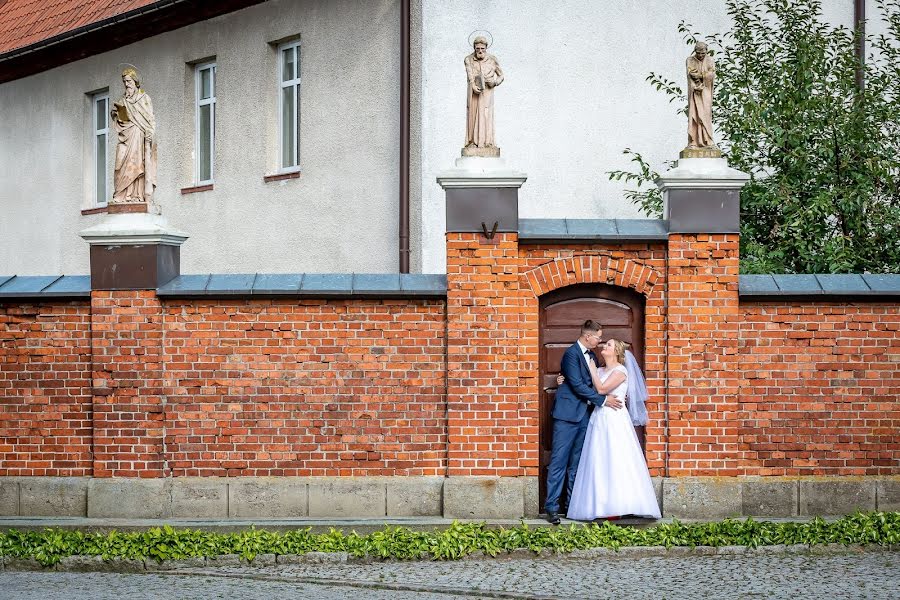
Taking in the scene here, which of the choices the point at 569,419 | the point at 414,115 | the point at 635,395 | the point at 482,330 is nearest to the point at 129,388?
the point at 482,330

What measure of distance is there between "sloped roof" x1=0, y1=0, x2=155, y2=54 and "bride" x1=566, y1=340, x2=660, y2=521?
1052cm

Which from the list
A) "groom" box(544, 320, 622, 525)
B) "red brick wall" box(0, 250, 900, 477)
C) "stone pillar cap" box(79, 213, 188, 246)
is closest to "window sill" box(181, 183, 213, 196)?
"stone pillar cap" box(79, 213, 188, 246)

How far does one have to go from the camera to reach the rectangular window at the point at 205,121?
19.5m

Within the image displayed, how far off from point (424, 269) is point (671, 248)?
14.3 feet

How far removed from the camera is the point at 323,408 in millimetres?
12352

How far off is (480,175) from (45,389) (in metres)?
4.39

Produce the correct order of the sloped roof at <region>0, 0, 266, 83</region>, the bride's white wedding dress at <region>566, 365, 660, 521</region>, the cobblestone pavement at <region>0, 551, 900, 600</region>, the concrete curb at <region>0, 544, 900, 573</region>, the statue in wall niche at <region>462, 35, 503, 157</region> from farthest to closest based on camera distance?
the sloped roof at <region>0, 0, 266, 83</region>, the statue in wall niche at <region>462, 35, 503, 157</region>, the bride's white wedding dress at <region>566, 365, 660, 521</region>, the concrete curb at <region>0, 544, 900, 573</region>, the cobblestone pavement at <region>0, 551, 900, 600</region>

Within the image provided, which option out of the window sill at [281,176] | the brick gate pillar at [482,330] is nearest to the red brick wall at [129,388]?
the brick gate pillar at [482,330]

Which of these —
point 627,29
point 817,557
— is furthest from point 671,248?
point 627,29

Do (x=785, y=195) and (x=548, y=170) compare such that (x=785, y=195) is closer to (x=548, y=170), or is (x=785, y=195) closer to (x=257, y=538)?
(x=548, y=170)

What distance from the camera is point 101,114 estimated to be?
71.8 feet

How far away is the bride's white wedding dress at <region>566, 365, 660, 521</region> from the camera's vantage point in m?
12.0

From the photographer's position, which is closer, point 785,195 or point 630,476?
point 630,476

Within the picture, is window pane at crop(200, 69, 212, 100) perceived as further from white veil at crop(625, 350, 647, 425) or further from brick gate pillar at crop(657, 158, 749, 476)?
white veil at crop(625, 350, 647, 425)
